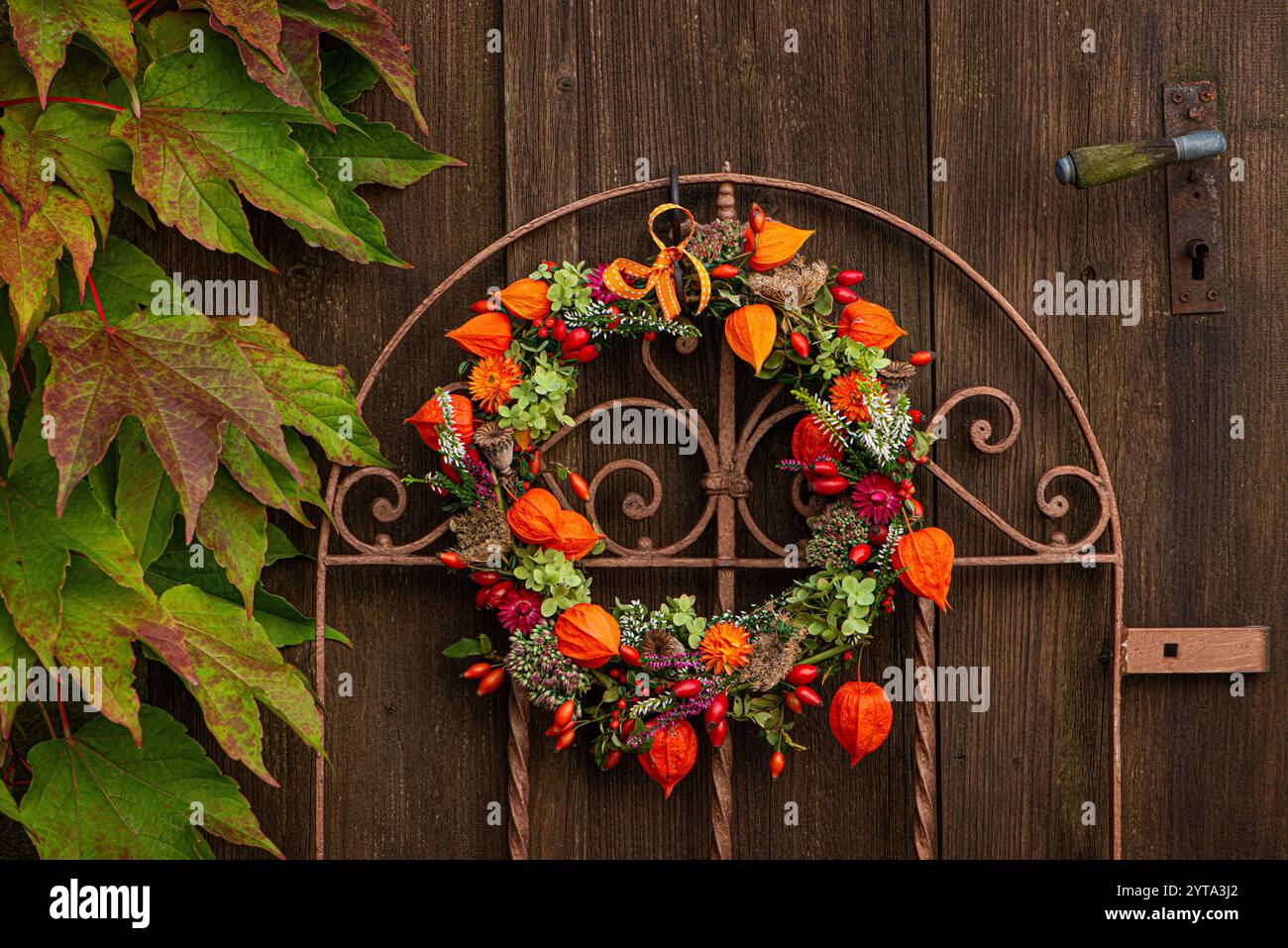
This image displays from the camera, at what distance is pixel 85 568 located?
1.05 meters

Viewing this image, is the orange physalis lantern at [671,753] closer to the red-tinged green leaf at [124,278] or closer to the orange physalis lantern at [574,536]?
the orange physalis lantern at [574,536]

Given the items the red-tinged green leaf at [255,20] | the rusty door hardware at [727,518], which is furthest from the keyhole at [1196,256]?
the red-tinged green leaf at [255,20]

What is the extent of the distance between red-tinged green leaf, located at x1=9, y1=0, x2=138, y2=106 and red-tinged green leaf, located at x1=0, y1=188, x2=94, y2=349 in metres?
0.11

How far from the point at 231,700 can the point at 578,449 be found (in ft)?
1.71

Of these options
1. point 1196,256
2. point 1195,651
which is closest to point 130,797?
point 1195,651

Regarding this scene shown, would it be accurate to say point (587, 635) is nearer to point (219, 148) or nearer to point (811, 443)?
point (811, 443)

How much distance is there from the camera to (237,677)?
1113 mm

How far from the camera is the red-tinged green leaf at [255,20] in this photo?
1.08 m

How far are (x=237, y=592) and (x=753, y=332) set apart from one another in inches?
27.9

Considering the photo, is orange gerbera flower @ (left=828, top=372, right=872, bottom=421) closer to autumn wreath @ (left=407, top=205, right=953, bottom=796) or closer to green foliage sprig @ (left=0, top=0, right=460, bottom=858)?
autumn wreath @ (left=407, top=205, right=953, bottom=796)

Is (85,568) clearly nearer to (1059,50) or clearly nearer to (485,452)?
(485,452)

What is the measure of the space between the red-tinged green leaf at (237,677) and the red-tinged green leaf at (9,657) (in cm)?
15

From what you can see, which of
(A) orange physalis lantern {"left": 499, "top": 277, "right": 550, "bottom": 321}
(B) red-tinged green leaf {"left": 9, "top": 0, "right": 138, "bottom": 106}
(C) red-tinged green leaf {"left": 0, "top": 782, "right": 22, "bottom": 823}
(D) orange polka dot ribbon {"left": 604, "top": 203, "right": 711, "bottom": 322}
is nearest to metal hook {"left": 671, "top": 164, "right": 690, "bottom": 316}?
(D) orange polka dot ribbon {"left": 604, "top": 203, "right": 711, "bottom": 322}

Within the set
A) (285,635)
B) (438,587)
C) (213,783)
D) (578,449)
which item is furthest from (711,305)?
(213,783)
